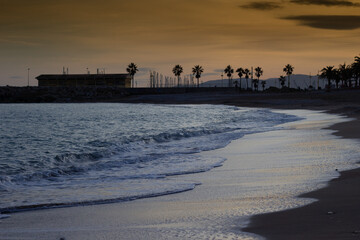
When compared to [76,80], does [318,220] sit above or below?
below

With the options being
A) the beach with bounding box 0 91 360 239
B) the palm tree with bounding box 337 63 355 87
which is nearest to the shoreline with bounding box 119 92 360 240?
the beach with bounding box 0 91 360 239

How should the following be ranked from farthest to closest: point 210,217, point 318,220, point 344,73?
point 344,73 → point 210,217 → point 318,220

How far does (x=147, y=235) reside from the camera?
554 cm

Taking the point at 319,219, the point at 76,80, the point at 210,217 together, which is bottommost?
the point at 210,217

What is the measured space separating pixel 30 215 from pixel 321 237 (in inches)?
168

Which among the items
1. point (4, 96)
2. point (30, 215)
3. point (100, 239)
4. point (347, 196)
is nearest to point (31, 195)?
point (30, 215)

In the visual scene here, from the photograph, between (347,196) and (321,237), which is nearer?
(321,237)

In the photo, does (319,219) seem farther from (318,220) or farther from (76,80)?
(76,80)

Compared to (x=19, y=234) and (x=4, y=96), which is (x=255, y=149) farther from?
(x=4, y=96)

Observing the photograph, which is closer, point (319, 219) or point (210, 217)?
point (319, 219)

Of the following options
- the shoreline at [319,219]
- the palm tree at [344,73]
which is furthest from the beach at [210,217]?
the palm tree at [344,73]

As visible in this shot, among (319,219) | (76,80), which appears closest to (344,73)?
(76,80)

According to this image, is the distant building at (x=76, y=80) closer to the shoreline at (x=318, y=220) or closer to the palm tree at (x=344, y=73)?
the palm tree at (x=344, y=73)

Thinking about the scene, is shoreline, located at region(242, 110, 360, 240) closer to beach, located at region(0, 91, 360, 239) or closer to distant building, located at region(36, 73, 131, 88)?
beach, located at region(0, 91, 360, 239)
